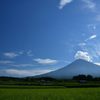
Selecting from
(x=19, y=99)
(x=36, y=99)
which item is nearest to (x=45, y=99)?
(x=36, y=99)

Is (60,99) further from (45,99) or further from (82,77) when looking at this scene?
(82,77)

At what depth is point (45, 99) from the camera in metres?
17.0

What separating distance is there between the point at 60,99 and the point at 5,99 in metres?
3.58

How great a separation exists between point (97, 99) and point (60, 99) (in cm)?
240

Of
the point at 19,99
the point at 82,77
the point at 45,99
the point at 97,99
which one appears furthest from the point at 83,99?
the point at 82,77

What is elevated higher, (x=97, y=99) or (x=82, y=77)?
(x=82, y=77)

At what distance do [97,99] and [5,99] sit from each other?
5.90 m

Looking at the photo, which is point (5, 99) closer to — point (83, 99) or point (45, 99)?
point (45, 99)

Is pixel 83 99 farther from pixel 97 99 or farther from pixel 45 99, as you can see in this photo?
pixel 45 99

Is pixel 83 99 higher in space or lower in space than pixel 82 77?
lower

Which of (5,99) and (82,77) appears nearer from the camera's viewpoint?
(5,99)

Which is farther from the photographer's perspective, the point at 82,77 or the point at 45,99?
the point at 82,77

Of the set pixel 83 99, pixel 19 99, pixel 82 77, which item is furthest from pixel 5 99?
pixel 82 77

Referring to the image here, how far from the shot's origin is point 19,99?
650 inches
